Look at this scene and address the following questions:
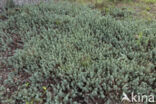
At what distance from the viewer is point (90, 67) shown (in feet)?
12.4

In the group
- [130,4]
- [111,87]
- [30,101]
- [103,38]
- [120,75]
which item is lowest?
[30,101]

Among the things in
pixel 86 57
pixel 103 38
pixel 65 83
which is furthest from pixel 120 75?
pixel 103 38

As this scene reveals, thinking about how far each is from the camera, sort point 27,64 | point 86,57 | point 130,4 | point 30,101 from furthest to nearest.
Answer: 1. point 130,4
2. point 27,64
3. point 86,57
4. point 30,101

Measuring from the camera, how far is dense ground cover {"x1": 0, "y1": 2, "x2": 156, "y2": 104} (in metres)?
3.41

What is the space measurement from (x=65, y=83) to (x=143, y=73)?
6.57 ft

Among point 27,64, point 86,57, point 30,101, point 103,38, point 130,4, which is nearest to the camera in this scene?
point 30,101

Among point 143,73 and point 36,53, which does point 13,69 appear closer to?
point 36,53

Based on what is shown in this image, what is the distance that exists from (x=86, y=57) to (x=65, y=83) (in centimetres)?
97

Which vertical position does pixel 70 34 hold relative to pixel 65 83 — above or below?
above

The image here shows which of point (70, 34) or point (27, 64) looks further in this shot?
Answer: point (70, 34)

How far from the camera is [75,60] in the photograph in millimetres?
4074

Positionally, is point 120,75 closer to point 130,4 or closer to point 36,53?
point 36,53

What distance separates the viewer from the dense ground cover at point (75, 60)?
11.2 ft

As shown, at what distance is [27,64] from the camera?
14.2 ft
